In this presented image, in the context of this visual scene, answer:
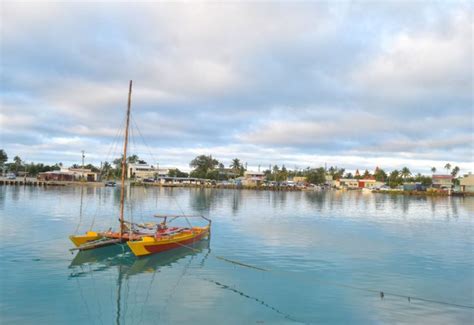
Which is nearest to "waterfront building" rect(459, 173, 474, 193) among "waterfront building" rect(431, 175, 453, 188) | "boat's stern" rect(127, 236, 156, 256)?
"waterfront building" rect(431, 175, 453, 188)

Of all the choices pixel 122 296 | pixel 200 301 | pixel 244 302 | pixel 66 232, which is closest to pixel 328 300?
pixel 244 302

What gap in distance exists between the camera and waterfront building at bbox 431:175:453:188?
177m

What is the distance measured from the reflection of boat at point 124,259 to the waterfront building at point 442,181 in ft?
574

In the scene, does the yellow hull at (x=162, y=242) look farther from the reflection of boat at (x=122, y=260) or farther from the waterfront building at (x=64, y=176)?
the waterfront building at (x=64, y=176)

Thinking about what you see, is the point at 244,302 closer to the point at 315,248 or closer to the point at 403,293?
the point at 403,293

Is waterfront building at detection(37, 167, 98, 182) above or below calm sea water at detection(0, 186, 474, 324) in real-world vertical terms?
above

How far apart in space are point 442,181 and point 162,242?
7152 inches

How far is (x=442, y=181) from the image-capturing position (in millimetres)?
179875

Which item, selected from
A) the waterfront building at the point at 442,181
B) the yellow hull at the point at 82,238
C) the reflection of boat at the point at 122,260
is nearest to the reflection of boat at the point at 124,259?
the reflection of boat at the point at 122,260

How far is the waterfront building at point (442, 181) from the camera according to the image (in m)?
177

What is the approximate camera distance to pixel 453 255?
3241 centimetres

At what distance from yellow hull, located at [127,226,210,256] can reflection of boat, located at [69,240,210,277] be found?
17.9 inches

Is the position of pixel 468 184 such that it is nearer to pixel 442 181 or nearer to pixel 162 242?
pixel 442 181

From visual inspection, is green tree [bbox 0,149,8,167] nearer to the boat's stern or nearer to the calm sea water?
the calm sea water
